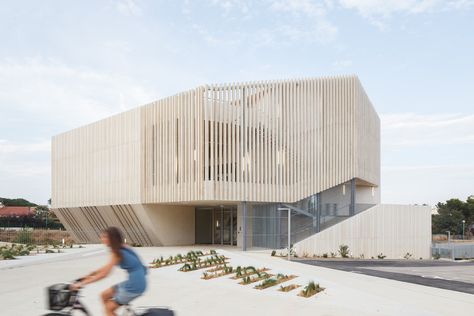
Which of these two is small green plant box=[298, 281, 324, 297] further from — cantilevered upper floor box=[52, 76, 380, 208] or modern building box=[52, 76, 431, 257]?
cantilevered upper floor box=[52, 76, 380, 208]

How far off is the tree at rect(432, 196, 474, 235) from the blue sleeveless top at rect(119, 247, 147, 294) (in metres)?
94.7

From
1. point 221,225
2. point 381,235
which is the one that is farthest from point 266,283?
point 221,225

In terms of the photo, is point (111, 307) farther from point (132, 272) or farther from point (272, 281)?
point (272, 281)

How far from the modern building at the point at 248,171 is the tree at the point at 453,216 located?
5907 centimetres

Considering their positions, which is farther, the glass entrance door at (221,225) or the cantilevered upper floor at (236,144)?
the glass entrance door at (221,225)

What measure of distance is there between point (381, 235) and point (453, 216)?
64.5m

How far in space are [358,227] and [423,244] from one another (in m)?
7.13

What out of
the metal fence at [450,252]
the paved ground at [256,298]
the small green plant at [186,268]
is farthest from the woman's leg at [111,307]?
the metal fence at [450,252]

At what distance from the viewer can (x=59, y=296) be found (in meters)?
6.33

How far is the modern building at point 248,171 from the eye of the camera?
99.7 feet

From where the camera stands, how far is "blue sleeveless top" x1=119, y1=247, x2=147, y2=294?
20.6 feet

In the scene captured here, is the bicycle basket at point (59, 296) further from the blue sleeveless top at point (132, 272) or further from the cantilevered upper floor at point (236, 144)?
the cantilevered upper floor at point (236, 144)

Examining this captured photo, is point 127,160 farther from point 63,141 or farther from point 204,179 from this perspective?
point 63,141

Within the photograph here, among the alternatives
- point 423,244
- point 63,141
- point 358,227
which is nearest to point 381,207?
point 358,227
